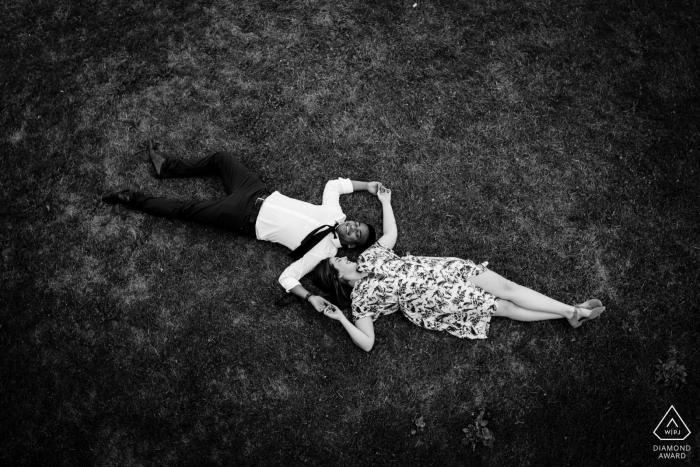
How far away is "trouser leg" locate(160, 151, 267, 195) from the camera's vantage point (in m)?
5.86

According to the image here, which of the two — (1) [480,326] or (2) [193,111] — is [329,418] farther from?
(2) [193,111]

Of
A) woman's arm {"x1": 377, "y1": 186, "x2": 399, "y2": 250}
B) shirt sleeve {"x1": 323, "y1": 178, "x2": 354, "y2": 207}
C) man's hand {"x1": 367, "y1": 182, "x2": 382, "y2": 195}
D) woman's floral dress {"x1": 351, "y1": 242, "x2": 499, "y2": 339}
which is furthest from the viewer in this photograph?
man's hand {"x1": 367, "y1": 182, "x2": 382, "y2": 195}

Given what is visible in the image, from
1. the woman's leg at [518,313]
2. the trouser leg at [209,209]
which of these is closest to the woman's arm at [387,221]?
the woman's leg at [518,313]

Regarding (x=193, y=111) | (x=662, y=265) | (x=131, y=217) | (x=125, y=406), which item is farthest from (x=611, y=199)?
(x=125, y=406)

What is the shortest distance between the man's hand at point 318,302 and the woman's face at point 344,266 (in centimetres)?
38

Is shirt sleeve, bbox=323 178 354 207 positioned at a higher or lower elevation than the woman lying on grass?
higher

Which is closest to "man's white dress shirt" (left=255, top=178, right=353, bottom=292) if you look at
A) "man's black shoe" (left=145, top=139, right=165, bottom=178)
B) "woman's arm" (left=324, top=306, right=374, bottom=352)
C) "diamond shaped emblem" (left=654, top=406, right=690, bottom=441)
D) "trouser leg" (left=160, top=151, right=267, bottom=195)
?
"trouser leg" (left=160, top=151, right=267, bottom=195)

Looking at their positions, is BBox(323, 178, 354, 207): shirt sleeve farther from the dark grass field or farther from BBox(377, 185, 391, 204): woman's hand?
BBox(377, 185, 391, 204): woman's hand

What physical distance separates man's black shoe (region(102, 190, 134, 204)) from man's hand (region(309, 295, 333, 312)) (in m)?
2.71

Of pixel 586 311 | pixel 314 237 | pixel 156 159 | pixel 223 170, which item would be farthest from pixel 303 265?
pixel 586 311

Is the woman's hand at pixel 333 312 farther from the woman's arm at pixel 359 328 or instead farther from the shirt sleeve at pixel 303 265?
the shirt sleeve at pixel 303 265

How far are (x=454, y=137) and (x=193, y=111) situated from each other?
370cm

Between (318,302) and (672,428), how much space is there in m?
4.60

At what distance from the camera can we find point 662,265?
5.96m
